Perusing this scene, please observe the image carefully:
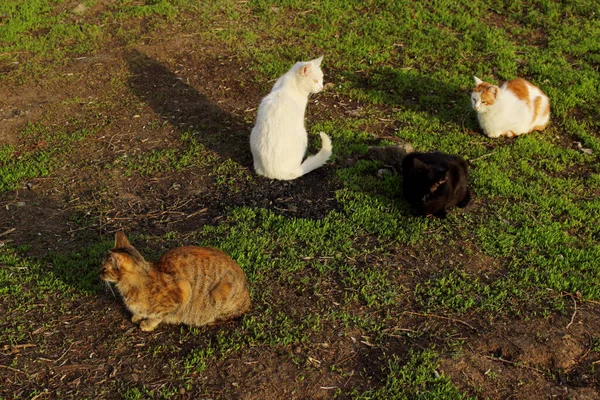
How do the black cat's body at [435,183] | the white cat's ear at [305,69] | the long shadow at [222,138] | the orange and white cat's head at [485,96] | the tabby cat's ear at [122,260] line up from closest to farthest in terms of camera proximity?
1. the tabby cat's ear at [122,260]
2. the black cat's body at [435,183]
3. the long shadow at [222,138]
4. the white cat's ear at [305,69]
5. the orange and white cat's head at [485,96]

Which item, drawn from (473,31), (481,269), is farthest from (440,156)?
(473,31)

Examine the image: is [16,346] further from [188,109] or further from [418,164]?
[188,109]

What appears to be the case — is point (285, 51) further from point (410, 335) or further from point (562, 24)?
point (410, 335)

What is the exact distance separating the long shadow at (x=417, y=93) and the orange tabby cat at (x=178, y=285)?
182 inches

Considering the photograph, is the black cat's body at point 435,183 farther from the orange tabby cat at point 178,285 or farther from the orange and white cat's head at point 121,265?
the orange and white cat's head at point 121,265

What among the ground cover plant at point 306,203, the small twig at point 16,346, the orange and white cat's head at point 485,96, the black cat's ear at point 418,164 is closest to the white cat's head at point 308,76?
the ground cover plant at point 306,203

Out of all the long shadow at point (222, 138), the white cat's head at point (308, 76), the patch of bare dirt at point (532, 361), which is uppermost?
the white cat's head at point (308, 76)

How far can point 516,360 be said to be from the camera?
4570mm

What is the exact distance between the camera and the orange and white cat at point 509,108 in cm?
748

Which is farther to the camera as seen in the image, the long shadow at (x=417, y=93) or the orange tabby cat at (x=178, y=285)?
the long shadow at (x=417, y=93)

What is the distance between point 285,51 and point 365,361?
621 cm

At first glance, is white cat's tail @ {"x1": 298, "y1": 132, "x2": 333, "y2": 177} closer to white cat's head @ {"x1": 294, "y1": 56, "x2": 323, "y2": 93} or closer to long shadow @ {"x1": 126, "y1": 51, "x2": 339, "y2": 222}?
long shadow @ {"x1": 126, "y1": 51, "x2": 339, "y2": 222}

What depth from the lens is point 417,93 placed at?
867cm

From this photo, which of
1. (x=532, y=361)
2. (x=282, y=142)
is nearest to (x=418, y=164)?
(x=282, y=142)
